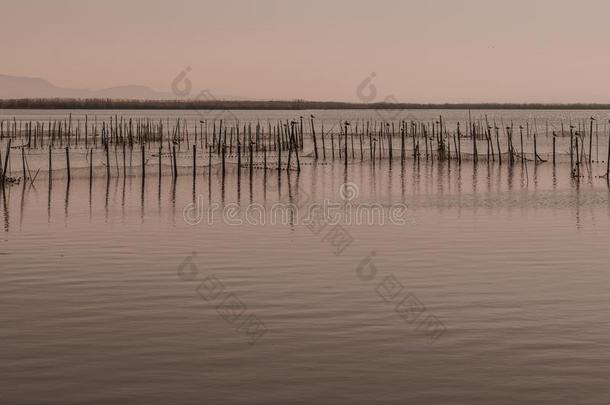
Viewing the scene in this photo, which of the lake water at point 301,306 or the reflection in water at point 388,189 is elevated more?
the reflection in water at point 388,189

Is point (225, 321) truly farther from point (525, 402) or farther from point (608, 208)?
point (608, 208)

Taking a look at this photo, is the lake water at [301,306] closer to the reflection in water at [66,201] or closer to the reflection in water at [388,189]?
the reflection in water at [66,201]

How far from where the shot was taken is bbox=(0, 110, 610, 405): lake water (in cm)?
1052

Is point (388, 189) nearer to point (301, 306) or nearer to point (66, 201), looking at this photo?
point (66, 201)

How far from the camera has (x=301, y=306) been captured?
1443cm

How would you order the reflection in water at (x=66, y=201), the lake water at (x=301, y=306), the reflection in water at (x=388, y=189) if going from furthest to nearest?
the reflection in water at (x=388, y=189), the reflection in water at (x=66, y=201), the lake water at (x=301, y=306)

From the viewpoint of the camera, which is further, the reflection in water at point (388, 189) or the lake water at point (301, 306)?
the reflection in water at point (388, 189)

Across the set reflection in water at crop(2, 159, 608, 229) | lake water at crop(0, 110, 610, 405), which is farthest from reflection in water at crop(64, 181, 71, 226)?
lake water at crop(0, 110, 610, 405)

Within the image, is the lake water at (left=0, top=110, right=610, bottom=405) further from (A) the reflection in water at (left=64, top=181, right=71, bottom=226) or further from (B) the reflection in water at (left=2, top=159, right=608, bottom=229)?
(B) the reflection in water at (left=2, top=159, right=608, bottom=229)

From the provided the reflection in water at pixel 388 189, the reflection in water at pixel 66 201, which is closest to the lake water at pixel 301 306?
the reflection in water at pixel 66 201

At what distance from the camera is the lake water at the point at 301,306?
34.5 feet

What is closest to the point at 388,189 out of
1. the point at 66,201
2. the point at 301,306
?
the point at 66,201

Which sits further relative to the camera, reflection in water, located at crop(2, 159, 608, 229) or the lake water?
reflection in water, located at crop(2, 159, 608, 229)

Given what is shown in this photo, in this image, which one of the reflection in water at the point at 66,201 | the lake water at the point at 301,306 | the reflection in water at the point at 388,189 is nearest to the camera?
the lake water at the point at 301,306
